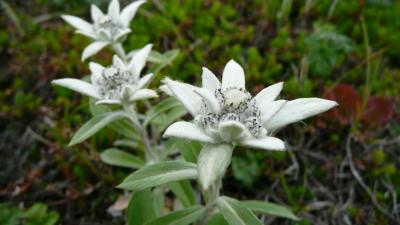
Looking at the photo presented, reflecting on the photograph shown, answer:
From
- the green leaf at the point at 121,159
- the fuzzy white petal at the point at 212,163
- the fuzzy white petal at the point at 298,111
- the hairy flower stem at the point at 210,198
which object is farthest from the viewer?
the green leaf at the point at 121,159

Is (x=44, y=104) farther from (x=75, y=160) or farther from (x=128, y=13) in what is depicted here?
(x=128, y=13)

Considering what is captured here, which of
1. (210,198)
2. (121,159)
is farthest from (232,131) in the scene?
(121,159)

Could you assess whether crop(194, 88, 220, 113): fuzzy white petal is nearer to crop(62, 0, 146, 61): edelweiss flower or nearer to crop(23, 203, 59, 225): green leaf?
crop(62, 0, 146, 61): edelweiss flower

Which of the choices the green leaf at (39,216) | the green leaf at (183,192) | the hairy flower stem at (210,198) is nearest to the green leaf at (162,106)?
the green leaf at (183,192)

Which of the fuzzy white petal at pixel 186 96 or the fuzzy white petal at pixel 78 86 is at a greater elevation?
the fuzzy white petal at pixel 78 86

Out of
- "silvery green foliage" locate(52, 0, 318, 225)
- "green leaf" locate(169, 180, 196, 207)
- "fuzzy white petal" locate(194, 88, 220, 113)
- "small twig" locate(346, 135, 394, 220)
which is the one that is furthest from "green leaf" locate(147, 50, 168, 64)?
"small twig" locate(346, 135, 394, 220)

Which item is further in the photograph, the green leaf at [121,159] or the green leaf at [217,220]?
the green leaf at [121,159]

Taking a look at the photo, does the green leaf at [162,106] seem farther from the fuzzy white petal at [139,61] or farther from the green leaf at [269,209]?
the green leaf at [269,209]
